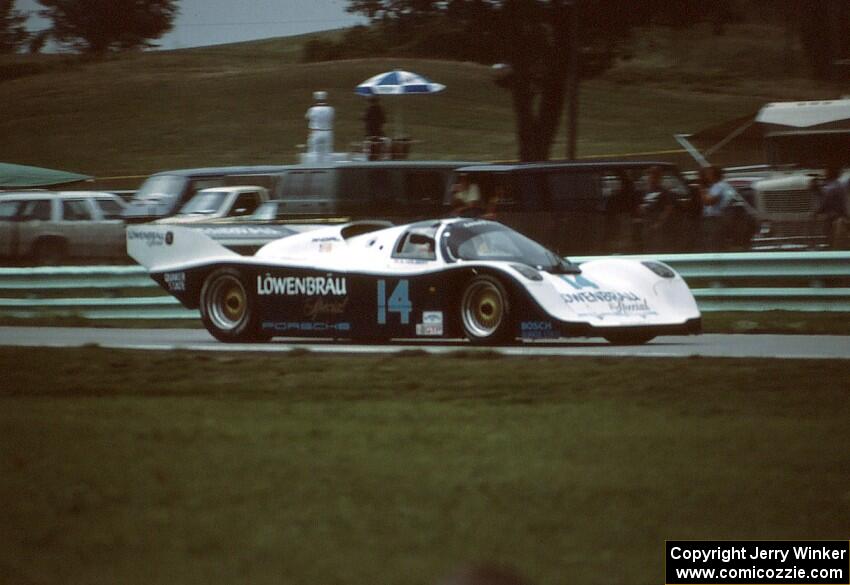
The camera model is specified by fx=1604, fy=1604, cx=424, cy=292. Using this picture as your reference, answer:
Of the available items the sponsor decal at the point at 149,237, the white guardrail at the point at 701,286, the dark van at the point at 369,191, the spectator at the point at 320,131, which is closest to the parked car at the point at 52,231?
the spectator at the point at 320,131

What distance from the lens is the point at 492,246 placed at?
13359 millimetres

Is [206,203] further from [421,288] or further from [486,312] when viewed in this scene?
[486,312]

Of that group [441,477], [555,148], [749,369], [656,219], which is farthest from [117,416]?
[555,148]

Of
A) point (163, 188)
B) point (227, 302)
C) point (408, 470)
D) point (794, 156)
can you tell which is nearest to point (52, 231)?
point (163, 188)

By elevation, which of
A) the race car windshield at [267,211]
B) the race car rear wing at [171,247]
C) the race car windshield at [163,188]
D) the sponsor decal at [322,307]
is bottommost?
the sponsor decal at [322,307]

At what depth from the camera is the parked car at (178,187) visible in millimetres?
22844

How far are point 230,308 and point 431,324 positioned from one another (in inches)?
91.5

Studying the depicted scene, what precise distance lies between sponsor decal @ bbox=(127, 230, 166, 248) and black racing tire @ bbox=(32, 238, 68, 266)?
9.23m

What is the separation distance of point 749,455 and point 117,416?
3424mm

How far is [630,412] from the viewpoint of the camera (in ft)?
28.0

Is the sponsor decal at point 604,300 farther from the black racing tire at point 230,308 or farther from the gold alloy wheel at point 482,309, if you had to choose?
the black racing tire at point 230,308

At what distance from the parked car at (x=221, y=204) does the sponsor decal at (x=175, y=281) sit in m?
6.84

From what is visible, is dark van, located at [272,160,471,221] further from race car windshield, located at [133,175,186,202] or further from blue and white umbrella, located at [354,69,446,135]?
blue and white umbrella, located at [354,69,446,135]

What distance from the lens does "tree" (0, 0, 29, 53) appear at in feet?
265
